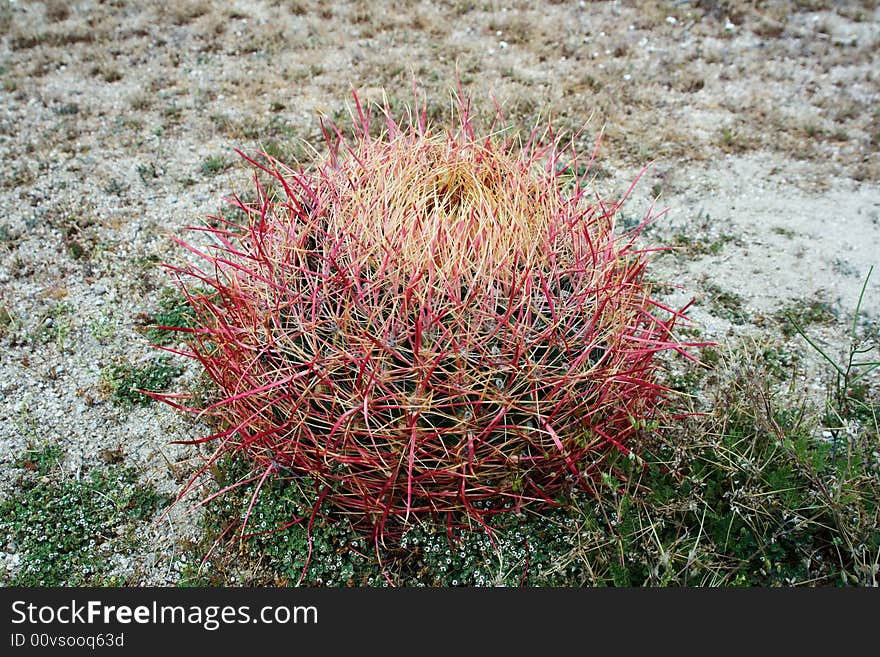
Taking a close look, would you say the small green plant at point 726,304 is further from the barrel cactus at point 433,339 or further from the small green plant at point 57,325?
the small green plant at point 57,325

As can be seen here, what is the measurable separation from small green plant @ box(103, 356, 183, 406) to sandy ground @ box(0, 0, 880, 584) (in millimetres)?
61

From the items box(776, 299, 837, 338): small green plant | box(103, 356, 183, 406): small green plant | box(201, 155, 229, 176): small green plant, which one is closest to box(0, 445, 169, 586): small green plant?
box(103, 356, 183, 406): small green plant

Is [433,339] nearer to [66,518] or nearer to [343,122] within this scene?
[66,518]

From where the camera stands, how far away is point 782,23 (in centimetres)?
638

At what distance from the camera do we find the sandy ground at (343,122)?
3.44 meters

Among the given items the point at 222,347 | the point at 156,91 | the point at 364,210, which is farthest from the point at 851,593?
the point at 156,91

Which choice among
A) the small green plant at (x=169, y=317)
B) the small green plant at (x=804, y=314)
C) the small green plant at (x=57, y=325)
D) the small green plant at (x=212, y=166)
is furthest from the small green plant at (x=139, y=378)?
the small green plant at (x=804, y=314)

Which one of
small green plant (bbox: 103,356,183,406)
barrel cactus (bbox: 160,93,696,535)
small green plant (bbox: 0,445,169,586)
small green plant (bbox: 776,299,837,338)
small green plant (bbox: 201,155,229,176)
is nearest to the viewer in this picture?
barrel cactus (bbox: 160,93,696,535)

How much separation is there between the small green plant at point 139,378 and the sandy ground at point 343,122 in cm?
6

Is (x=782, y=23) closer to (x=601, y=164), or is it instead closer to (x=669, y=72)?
(x=669, y=72)

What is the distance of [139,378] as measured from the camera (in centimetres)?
326

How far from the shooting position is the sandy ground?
3436 mm

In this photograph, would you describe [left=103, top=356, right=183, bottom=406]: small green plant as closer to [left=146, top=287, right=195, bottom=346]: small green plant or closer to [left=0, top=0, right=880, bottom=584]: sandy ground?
[left=0, top=0, right=880, bottom=584]: sandy ground

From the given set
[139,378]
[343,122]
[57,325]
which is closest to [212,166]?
[343,122]
